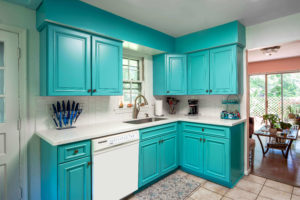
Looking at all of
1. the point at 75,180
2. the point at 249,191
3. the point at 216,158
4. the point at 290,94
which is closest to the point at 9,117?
the point at 75,180

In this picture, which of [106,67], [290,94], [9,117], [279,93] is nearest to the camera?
[9,117]

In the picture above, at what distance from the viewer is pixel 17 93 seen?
2.02 meters

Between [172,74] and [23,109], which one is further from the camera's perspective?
[172,74]

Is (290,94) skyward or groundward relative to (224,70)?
groundward

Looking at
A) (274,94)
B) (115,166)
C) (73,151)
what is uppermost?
(274,94)

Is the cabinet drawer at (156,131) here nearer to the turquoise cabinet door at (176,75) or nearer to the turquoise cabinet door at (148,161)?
the turquoise cabinet door at (148,161)

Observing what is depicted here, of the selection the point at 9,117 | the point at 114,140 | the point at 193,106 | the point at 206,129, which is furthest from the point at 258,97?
the point at 9,117

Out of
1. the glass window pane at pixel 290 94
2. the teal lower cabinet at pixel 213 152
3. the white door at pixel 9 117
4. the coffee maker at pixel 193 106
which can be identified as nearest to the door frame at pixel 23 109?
the white door at pixel 9 117

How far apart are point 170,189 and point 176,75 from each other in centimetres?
198

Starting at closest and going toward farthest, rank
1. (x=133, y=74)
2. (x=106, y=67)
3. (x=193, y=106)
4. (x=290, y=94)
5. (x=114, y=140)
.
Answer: (x=114, y=140) < (x=106, y=67) < (x=133, y=74) < (x=193, y=106) < (x=290, y=94)

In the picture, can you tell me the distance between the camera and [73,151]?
1.78m

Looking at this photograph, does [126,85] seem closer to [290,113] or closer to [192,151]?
[192,151]

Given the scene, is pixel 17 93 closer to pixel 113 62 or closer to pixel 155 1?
pixel 113 62

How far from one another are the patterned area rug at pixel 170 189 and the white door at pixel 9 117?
1500 millimetres
